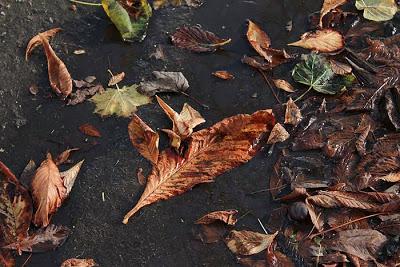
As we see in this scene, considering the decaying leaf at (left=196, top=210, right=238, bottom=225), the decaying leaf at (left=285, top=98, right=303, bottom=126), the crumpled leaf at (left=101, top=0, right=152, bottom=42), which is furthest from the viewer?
the crumpled leaf at (left=101, top=0, right=152, bottom=42)

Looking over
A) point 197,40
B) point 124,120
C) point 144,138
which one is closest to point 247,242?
point 144,138

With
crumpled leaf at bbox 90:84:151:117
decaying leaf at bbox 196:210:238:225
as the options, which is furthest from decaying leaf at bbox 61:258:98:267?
crumpled leaf at bbox 90:84:151:117

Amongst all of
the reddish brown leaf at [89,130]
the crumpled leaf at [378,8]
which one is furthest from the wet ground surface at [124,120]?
the crumpled leaf at [378,8]

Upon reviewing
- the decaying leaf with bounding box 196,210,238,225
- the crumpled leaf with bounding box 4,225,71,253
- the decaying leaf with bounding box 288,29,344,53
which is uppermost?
the decaying leaf with bounding box 288,29,344,53

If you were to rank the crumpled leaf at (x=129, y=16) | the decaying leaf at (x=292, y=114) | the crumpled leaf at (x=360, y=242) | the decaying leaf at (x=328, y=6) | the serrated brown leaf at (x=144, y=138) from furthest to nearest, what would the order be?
the decaying leaf at (x=328, y=6), the crumpled leaf at (x=129, y=16), the decaying leaf at (x=292, y=114), the serrated brown leaf at (x=144, y=138), the crumpled leaf at (x=360, y=242)

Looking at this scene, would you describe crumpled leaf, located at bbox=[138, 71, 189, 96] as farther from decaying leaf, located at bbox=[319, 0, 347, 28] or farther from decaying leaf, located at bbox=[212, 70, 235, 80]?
decaying leaf, located at bbox=[319, 0, 347, 28]

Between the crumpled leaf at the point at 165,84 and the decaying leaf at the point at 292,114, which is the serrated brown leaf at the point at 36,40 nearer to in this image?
the crumpled leaf at the point at 165,84

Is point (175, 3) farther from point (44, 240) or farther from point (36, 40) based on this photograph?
point (44, 240)

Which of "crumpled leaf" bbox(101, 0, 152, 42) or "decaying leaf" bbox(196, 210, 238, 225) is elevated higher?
"crumpled leaf" bbox(101, 0, 152, 42)
